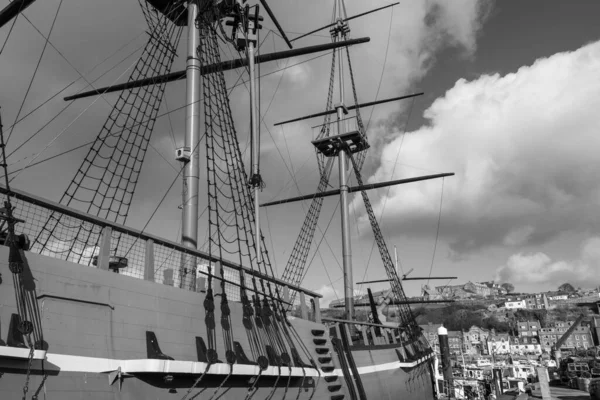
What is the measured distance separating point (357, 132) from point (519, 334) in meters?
119

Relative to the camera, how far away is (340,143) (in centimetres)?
1980

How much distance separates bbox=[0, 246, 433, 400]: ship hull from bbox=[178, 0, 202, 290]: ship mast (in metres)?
1.10

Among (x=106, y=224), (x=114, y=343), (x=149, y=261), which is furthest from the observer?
(x=149, y=261)

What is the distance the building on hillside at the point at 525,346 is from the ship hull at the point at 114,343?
104 meters

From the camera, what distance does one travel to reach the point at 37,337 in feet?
12.9

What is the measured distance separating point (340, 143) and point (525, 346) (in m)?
101

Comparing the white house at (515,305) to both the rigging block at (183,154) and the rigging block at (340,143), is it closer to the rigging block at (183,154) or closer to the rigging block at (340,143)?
the rigging block at (340,143)

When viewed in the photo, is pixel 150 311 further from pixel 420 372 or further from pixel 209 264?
pixel 420 372

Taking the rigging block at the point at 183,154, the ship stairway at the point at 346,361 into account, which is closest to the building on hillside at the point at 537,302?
the ship stairway at the point at 346,361

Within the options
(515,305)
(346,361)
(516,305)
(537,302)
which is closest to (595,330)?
(346,361)

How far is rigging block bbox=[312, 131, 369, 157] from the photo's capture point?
773 inches

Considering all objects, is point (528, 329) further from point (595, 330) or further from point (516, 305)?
point (516, 305)

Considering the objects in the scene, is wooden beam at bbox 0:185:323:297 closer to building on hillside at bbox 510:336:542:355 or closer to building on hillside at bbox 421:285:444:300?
building on hillside at bbox 421:285:444:300

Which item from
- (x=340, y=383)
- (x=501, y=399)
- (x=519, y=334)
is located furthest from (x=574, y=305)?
(x=340, y=383)
